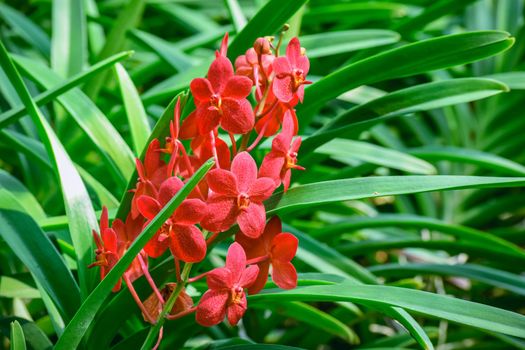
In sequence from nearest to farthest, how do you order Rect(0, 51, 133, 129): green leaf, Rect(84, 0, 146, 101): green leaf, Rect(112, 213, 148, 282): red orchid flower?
Rect(112, 213, 148, 282): red orchid flower → Rect(0, 51, 133, 129): green leaf → Rect(84, 0, 146, 101): green leaf

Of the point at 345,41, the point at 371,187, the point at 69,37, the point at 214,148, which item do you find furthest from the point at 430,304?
the point at 69,37

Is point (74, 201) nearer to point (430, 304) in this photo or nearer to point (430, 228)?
point (430, 304)

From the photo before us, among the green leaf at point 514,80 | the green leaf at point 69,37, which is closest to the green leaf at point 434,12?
the green leaf at point 514,80

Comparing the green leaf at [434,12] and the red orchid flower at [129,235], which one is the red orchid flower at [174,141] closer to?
the red orchid flower at [129,235]

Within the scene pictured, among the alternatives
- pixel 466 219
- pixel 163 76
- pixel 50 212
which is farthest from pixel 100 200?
pixel 163 76

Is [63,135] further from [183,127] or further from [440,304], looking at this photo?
[440,304]

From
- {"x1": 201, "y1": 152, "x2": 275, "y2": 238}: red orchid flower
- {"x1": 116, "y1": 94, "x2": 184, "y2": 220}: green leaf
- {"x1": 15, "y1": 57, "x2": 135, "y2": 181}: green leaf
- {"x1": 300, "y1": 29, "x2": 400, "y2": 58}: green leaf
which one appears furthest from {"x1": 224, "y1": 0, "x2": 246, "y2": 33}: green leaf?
{"x1": 201, "y1": 152, "x2": 275, "y2": 238}: red orchid flower

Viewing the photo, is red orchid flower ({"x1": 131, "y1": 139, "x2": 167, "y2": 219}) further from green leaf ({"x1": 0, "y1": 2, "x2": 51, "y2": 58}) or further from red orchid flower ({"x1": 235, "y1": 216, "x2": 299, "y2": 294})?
green leaf ({"x1": 0, "y1": 2, "x2": 51, "y2": 58})

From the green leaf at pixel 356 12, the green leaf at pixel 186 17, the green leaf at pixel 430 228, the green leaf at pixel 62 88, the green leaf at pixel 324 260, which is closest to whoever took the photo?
the green leaf at pixel 62 88
